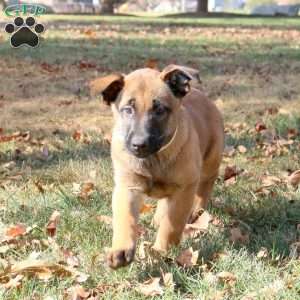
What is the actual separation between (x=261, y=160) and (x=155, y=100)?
7.81 ft

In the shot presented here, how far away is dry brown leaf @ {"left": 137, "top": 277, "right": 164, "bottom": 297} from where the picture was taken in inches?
126

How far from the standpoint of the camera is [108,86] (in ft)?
12.6

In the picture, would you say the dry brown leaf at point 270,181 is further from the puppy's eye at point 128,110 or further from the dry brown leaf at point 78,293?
the dry brown leaf at point 78,293

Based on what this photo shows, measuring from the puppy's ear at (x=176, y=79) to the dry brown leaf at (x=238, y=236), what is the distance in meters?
0.88

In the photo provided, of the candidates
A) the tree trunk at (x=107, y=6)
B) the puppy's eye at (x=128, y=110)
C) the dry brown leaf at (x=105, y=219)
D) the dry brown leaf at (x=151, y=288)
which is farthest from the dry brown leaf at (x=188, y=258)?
the tree trunk at (x=107, y=6)

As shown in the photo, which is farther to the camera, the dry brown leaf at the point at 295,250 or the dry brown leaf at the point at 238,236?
the dry brown leaf at the point at 238,236

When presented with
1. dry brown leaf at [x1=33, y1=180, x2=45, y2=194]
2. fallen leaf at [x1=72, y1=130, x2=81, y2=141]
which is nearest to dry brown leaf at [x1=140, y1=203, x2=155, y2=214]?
dry brown leaf at [x1=33, y1=180, x2=45, y2=194]

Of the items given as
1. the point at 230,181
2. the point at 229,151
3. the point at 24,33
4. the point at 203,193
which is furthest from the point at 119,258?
the point at 24,33

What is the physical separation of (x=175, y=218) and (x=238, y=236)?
1.57 feet

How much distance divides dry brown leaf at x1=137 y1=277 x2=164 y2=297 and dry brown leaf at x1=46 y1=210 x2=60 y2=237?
0.90 m

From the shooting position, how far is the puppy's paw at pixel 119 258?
131 inches

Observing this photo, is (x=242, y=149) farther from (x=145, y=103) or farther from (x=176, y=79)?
(x=145, y=103)

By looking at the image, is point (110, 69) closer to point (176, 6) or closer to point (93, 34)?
point (93, 34)

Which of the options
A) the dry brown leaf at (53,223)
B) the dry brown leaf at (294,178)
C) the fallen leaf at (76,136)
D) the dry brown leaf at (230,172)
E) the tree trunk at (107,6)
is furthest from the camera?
the tree trunk at (107,6)
